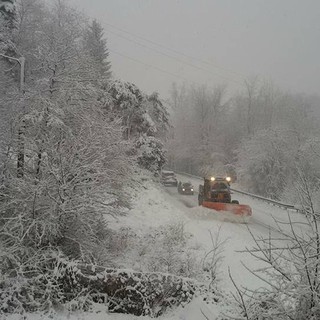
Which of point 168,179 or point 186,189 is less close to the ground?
point 168,179

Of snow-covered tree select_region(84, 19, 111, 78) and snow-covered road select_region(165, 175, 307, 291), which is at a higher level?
snow-covered tree select_region(84, 19, 111, 78)

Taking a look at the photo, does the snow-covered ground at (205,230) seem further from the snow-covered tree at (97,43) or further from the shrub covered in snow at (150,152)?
the snow-covered tree at (97,43)

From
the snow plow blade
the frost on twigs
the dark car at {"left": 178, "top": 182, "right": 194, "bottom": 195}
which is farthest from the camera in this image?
the dark car at {"left": 178, "top": 182, "right": 194, "bottom": 195}

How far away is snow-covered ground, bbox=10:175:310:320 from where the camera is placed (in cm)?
829

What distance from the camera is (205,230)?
54.2 feet

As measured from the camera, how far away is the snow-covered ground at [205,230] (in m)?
8.29

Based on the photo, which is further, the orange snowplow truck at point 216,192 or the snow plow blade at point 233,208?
the orange snowplow truck at point 216,192

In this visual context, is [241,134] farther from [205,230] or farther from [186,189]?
[205,230]

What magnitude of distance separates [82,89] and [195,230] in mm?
Result: 8554

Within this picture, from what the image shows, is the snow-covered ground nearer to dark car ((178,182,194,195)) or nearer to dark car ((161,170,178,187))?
dark car ((178,182,194,195))

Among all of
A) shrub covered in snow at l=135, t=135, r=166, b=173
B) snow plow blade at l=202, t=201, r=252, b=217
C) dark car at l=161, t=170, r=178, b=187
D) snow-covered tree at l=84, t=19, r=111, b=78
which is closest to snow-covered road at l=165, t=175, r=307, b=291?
snow plow blade at l=202, t=201, r=252, b=217

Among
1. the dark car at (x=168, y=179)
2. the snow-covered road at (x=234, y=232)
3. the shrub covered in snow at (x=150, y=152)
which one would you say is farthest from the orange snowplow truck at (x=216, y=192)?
the dark car at (x=168, y=179)

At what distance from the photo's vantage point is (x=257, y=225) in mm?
19719

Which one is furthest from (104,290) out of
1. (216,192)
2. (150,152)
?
(150,152)
